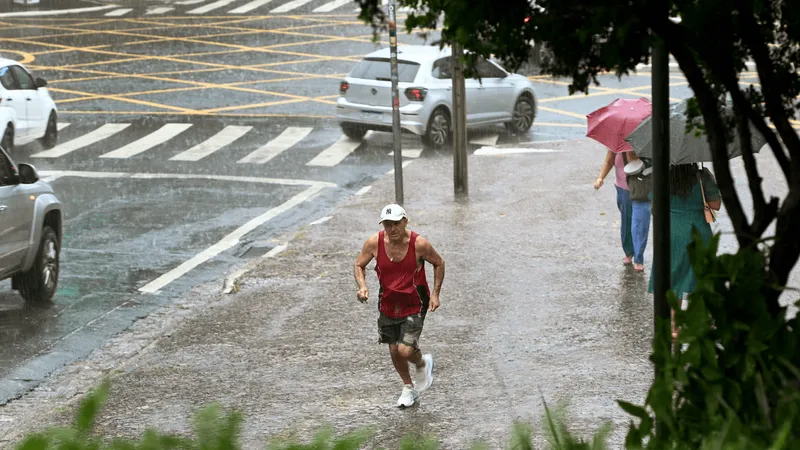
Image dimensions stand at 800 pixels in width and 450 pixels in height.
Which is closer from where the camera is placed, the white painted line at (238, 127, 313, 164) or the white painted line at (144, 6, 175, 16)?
the white painted line at (238, 127, 313, 164)

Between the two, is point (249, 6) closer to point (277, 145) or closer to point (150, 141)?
point (150, 141)

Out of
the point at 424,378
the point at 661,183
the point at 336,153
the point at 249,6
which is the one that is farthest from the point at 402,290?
the point at 249,6

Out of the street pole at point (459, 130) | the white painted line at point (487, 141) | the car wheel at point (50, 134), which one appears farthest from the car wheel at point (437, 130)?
the car wheel at point (50, 134)

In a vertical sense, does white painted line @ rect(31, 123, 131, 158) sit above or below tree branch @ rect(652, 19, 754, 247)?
below


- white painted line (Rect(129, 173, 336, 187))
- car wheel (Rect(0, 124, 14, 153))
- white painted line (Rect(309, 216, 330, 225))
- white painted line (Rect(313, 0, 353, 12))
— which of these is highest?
white painted line (Rect(313, 0, 353, 12))

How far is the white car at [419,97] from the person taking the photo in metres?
21.4

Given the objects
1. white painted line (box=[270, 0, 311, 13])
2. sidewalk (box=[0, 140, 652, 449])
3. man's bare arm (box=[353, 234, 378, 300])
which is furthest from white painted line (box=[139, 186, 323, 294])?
white painted line (box=[270, 0, 311, 13])

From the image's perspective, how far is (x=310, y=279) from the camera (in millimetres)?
12875

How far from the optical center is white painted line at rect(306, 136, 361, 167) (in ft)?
66.5

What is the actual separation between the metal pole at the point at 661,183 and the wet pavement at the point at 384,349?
1.78 m

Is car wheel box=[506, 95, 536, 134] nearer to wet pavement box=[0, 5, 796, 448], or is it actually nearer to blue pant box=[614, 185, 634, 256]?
wet pavement box=[0, 5, 796, 448]

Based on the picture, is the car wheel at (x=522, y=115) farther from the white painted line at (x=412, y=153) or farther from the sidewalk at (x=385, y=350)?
the sidewalk at (x=385, y=350)

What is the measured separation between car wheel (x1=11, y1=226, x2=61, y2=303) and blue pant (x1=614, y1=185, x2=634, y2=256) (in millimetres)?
5804

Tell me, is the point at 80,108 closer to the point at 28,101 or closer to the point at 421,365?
the point at 28,101
